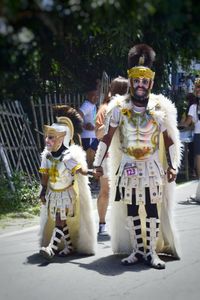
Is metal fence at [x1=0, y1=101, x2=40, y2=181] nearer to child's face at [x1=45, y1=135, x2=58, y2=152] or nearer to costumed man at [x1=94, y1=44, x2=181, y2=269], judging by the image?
child's face at [x1=45, y1=135, x2=58, y2=152]

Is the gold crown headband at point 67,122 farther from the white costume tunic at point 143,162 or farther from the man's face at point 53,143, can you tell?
the white costume tunic at point 143,162

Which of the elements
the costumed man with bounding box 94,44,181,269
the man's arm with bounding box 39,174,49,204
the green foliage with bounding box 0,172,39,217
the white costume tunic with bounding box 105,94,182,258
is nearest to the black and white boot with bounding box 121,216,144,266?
the costumed man with bounding box 94,44,181,269

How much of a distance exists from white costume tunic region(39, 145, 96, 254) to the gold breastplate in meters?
0.59

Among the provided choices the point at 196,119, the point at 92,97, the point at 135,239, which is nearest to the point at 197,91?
the point at 196,119

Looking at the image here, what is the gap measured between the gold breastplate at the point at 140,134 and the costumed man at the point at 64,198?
59 cm

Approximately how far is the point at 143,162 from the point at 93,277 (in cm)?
109

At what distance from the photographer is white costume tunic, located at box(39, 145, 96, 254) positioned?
215 inches

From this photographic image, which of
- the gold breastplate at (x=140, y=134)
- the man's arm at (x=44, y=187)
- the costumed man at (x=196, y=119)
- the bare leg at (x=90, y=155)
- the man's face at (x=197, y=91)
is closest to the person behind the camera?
the gold breastplate at (x=140, y=134)

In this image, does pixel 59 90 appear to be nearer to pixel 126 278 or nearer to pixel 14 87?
pixel 126 278

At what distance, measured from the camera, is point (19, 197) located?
26.7 feet

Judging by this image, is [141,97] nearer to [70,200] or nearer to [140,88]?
[140,88]

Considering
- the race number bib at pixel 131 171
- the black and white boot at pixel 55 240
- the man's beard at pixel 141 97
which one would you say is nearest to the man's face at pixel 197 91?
the man's beard at pixel 141 97

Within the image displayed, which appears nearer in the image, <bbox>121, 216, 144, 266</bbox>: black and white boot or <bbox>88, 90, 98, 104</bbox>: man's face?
<bbox>121, 216, 144, 266</bbox>: black and white boot

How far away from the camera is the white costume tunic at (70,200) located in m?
5.46
